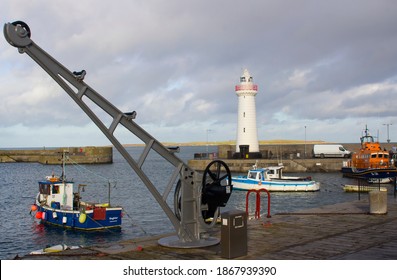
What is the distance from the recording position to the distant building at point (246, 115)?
73000 millimetres

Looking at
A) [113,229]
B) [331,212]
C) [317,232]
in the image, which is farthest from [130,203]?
[317,232]

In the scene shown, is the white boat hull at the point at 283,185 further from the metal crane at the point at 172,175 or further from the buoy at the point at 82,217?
the metal crane at the point at 172,175

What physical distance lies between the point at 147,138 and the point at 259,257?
4387 mm

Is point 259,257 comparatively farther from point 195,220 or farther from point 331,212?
point 331,212

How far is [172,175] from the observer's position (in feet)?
41.2

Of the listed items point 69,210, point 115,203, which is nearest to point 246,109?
point 115,203

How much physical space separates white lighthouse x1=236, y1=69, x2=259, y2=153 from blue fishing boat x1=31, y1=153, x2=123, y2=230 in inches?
1746

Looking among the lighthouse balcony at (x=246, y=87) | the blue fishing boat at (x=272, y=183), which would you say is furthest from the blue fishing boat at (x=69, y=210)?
the lighthouse balcony at (x=246, y=87)

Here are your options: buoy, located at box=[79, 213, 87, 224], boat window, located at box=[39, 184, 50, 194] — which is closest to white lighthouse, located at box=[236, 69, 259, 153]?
boat window, located at box=[39, 184, 50, 194]

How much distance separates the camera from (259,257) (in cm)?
1130

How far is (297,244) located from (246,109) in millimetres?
61015

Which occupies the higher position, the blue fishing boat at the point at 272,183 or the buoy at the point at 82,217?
the blue fishing boat at the point at 272,183

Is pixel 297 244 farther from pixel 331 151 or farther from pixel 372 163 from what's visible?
pixel 331 151

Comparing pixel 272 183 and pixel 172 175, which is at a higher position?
pixel 172 175
